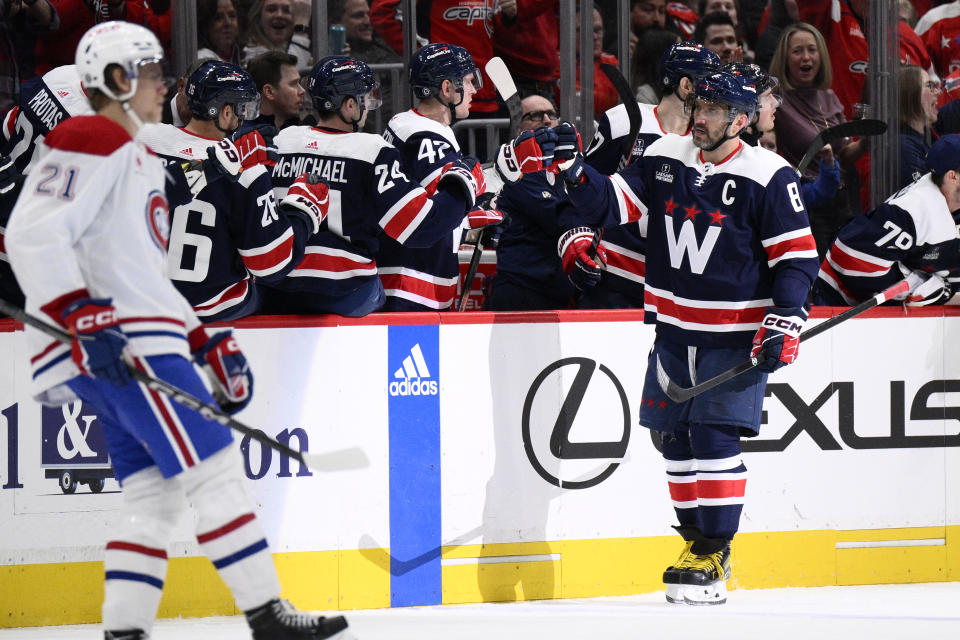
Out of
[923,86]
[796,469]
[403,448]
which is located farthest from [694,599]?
[923,86]

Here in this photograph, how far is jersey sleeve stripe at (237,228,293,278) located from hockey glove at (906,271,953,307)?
6.17 ft

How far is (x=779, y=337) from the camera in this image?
325cm

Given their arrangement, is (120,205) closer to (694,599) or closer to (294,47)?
(694,599)

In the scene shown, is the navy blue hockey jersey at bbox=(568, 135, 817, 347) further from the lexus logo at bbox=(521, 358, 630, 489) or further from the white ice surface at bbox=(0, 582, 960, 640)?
the white ice surface at bbox=(0, 582, 960, 640)

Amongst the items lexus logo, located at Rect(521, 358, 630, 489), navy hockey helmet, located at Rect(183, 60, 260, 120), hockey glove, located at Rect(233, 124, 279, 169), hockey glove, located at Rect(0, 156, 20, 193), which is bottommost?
lexus logo, located at Rect(521, 358, 630, 489)

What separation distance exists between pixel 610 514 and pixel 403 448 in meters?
0.62

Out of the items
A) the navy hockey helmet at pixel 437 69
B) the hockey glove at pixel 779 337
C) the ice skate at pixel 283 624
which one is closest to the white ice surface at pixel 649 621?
the ice skate at pixel 283 624

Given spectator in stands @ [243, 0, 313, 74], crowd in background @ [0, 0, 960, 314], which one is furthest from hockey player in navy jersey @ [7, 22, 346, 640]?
spectator in stands @ [243, 0, 313, 74]

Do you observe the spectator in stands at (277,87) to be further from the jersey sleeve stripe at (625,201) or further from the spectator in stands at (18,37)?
the jersey sleeve stripe at (625,201)

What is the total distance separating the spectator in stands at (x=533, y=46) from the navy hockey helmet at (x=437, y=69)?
37.4 inches

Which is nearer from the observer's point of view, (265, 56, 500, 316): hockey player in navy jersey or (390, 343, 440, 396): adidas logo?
(390, 343, 440, 396): adidas logo

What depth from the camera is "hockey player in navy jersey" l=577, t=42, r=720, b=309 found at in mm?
4000

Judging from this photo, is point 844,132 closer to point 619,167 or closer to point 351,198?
point 619,167

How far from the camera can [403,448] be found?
3.49 meters
